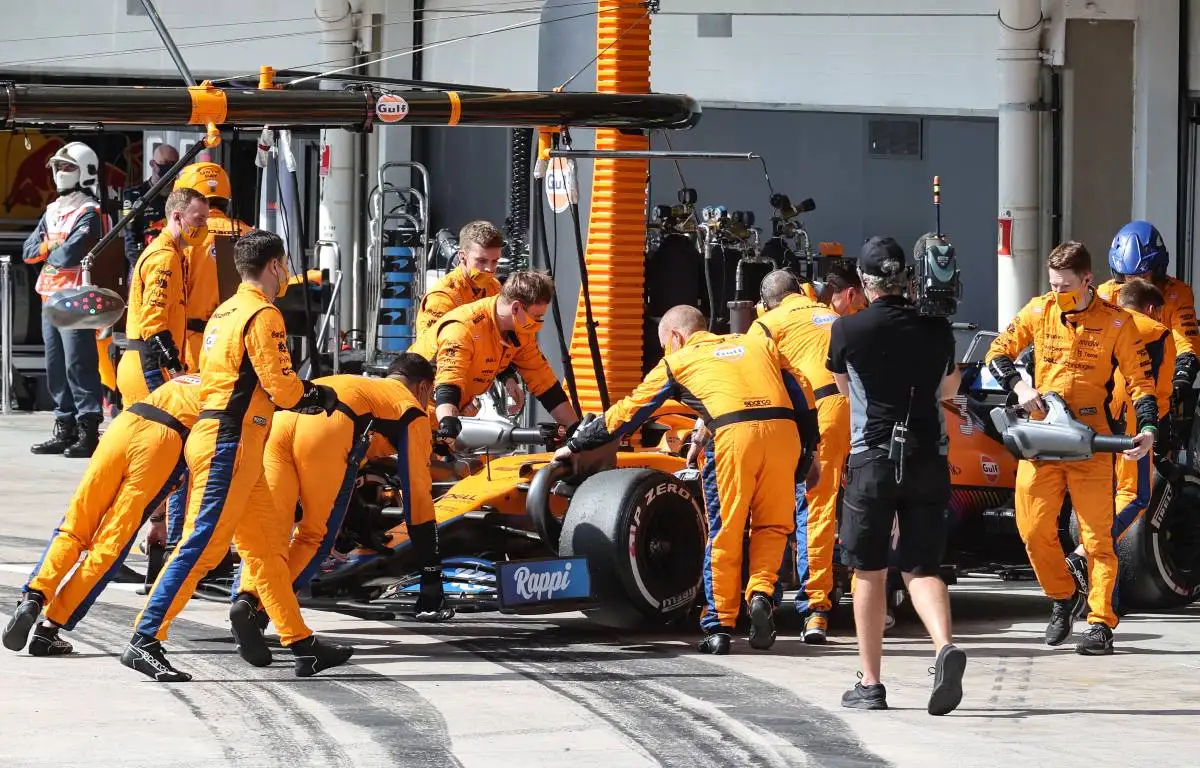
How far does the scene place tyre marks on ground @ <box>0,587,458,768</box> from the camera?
650 cm

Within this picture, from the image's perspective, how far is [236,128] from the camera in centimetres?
1016

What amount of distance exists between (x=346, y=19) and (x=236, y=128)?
11.0 meters

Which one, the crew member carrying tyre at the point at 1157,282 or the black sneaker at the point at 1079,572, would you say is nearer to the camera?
the black sneaker at the point at 1079,572

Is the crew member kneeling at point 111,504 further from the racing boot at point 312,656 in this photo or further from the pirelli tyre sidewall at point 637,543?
the pirelli tyre sidewall at point 637,543

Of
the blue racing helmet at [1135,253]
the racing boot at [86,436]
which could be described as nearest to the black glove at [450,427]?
the blue racing helmet at [1135,253]

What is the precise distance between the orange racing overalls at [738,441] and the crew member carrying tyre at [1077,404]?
1034mm

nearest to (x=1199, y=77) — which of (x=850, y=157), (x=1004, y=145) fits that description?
(x=1004, y=145)

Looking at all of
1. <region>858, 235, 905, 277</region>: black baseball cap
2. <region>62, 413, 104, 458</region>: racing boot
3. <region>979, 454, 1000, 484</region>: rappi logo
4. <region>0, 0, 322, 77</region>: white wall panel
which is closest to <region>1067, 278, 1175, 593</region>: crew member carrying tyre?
<region>979, 454, 1000, 484</region>: rappi logo

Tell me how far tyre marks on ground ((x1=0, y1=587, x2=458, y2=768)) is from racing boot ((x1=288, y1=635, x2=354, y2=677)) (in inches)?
1.6

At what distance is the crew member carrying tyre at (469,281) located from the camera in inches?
434

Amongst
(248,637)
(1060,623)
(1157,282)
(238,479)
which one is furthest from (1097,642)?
(238,479)

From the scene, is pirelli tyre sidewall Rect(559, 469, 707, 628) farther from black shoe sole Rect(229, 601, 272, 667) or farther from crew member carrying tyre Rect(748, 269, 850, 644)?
black shoe sole Rect(229, 601, 272, 667)

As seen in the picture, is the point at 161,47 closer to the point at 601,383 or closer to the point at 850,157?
the point at 850,157

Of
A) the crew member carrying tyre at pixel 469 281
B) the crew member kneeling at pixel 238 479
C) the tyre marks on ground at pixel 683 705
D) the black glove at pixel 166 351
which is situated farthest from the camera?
the crew member carrying tyre at pixel 469 281
